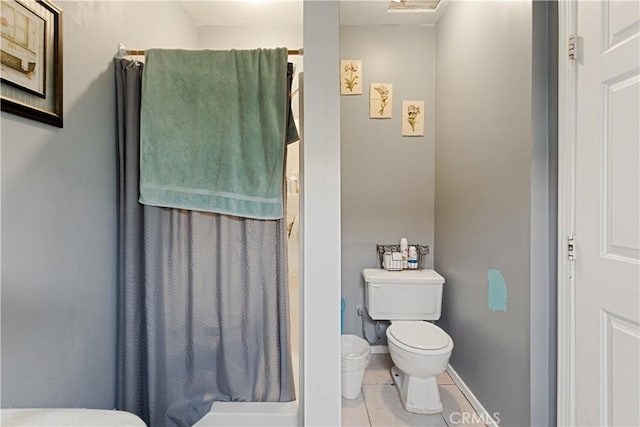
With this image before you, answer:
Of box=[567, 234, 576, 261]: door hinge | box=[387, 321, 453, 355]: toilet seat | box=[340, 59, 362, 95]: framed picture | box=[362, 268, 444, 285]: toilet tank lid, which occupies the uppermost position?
box=[340, 59, 362, 95]: framed picture

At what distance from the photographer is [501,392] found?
1.64 meters

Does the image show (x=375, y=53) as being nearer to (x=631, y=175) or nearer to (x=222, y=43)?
(x=222, y=43)

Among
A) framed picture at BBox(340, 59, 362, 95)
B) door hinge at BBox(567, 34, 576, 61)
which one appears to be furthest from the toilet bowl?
framed picture at BBox(340, 59, 362, 95)

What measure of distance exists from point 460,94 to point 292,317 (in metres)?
1.78

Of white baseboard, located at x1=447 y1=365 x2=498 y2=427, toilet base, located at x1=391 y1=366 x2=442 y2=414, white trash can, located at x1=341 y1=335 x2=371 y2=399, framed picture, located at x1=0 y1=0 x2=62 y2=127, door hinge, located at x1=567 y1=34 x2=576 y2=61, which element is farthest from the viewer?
white trash can, located at x1=341 y1=335 x2=371 y2=399

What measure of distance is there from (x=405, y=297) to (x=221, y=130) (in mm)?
1639

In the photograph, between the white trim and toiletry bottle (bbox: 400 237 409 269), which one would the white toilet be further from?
the white trim

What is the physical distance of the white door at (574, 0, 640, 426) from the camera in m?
1.04

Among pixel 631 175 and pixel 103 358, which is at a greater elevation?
pixel 631 175

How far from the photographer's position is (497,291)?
1.70 metres

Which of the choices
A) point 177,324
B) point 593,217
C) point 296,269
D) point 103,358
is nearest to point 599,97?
point 593,217

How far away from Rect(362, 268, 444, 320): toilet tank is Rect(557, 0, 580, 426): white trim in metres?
→ 1.00

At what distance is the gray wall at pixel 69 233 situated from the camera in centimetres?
104

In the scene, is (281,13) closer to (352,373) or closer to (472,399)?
(352,373)
